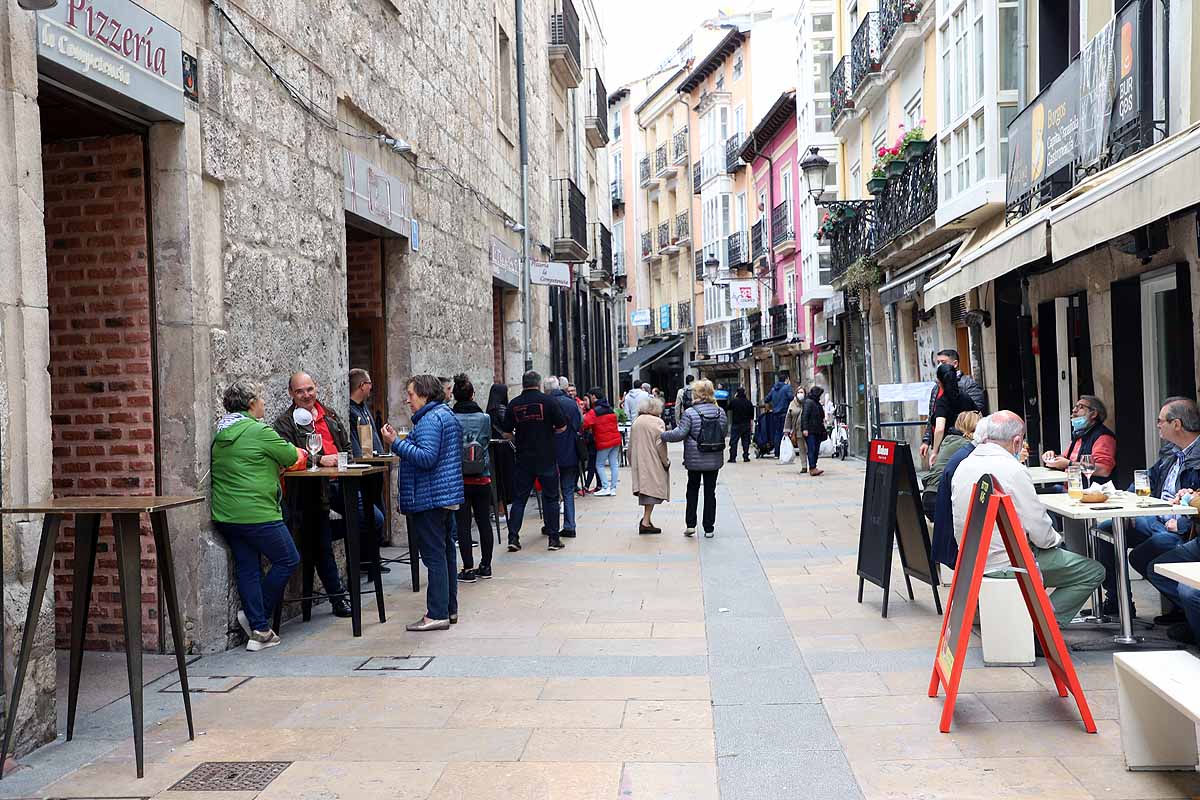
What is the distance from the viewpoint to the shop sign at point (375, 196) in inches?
370

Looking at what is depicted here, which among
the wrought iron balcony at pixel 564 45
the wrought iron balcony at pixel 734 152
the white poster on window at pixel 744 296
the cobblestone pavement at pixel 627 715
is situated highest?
the wrought iron balcony at pixel 734 152

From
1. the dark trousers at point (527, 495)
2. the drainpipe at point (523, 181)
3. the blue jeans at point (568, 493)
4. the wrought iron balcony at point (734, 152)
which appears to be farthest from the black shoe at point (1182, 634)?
the wrought iron balcony at point (734, 152)

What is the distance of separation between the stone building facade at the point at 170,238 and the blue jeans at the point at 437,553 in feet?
3.84

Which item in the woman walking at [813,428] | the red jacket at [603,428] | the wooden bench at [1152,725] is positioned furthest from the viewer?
the woman walking at [813,428]

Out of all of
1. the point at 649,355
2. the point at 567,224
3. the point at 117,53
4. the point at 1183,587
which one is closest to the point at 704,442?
the point at 1183,587

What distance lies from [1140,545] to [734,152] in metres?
36.5

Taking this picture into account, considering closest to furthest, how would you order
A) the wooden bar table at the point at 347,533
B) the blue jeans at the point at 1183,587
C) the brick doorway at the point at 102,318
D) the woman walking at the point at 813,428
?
1. the blue jeans at the point at 1183,587
2. the brick doorway at the point at 102,318
3. the wooden bar table at the point at 347,533
4. the woman walking at the point at 813,428

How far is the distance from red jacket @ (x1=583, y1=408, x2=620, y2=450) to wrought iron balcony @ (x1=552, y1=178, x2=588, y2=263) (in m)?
5.28

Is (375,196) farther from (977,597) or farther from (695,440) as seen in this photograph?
(977,597)

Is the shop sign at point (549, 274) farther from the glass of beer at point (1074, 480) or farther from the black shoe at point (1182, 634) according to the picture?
the black shoe at point (1182, 634)

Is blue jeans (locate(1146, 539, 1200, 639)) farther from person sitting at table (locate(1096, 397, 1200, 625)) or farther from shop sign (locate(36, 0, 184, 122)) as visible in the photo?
shop sign (locate(36, 0, 184, 122))

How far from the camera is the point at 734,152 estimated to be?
41625mm

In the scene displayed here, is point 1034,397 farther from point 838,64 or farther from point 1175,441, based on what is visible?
point 838,64

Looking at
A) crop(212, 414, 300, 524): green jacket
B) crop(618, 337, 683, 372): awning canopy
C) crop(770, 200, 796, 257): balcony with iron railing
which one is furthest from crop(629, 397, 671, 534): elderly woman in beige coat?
crop(618, 337, 683, 372): awning canopy
